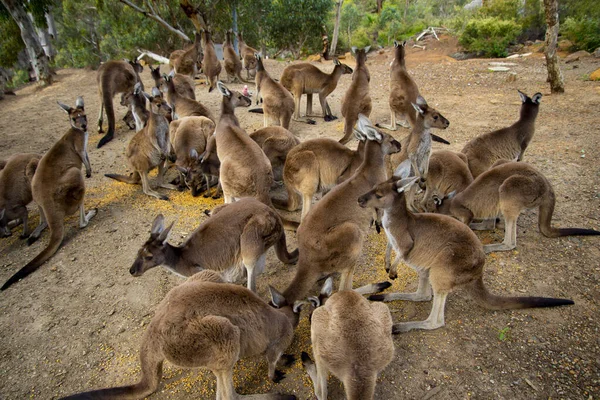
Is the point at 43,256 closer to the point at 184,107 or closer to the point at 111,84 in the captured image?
the point at 184,107

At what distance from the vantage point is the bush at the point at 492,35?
60.3 ft

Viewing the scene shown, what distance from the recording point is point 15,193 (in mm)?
6230

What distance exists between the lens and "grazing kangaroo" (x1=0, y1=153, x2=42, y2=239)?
615cm

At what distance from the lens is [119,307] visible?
461 cm

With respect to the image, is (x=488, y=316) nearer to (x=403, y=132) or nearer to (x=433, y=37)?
(x=403, y=132)

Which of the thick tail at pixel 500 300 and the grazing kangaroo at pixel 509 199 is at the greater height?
the grazing kangaroo at pixel 509 199

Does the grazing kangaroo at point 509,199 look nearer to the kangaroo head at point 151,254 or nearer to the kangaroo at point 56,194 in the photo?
the kangaroo head at point 151,254

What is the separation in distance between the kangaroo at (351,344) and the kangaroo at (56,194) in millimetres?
4324

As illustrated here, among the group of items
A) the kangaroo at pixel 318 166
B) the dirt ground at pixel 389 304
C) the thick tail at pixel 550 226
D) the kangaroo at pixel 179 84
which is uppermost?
the kangaroo at pixel 179 84

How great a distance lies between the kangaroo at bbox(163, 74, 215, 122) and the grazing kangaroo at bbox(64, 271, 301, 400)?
228 inches

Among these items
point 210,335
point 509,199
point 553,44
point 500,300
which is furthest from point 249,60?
point 210,335

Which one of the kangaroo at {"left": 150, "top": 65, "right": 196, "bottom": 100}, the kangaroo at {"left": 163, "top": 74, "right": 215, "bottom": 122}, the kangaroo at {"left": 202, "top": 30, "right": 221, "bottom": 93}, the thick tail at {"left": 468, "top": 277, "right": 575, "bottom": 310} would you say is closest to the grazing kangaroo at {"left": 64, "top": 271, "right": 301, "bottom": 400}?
the thick tail at {"left": 468, "top": 277, "right": 575, "bottom": 310}

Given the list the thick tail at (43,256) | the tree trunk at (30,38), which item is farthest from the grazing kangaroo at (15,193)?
the tree trunk at (30,38)

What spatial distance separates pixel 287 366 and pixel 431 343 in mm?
1465
